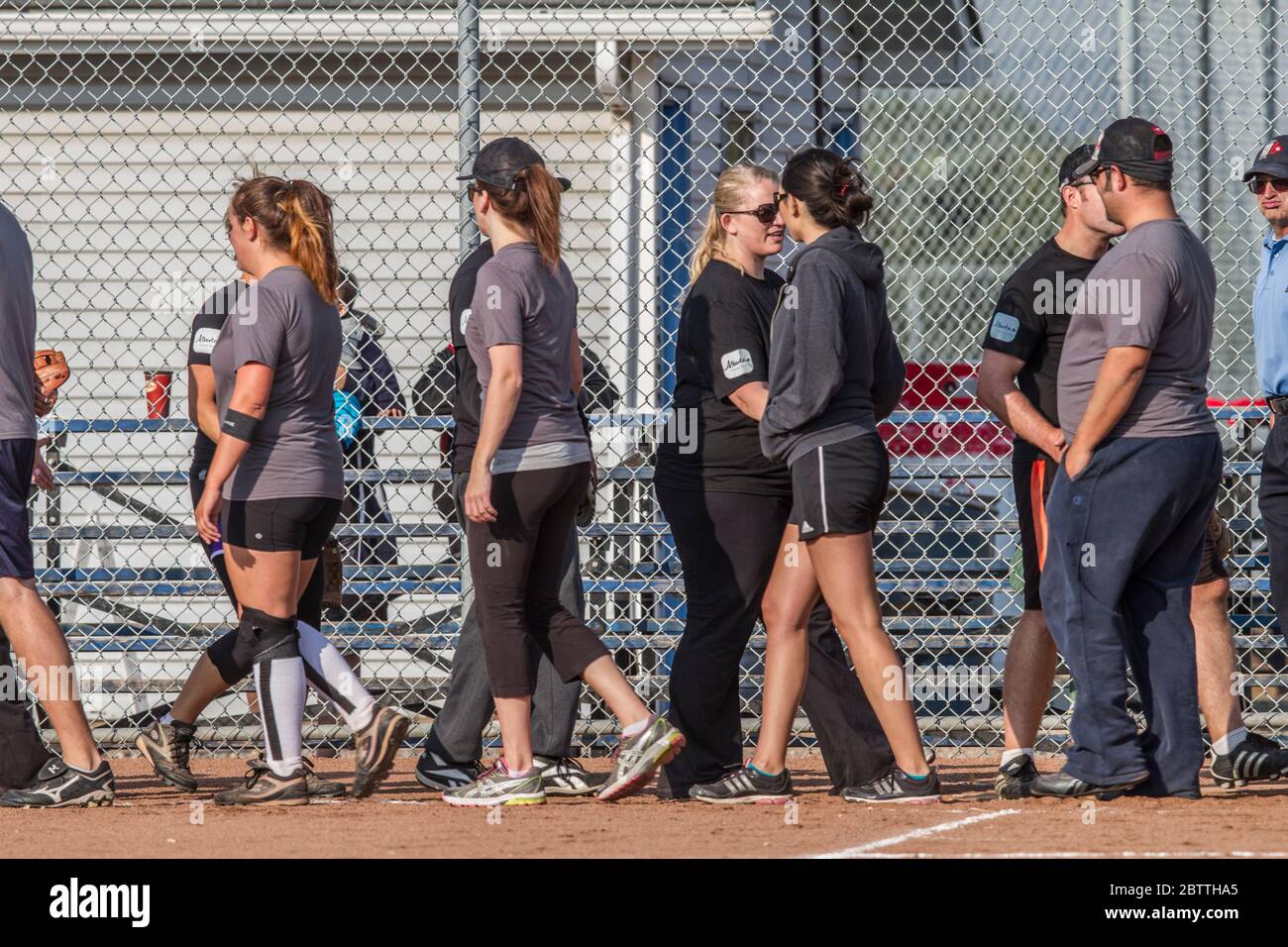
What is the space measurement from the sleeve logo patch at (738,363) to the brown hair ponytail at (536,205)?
621 millimetres

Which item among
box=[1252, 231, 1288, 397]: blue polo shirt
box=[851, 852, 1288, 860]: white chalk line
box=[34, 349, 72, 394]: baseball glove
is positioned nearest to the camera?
box=[851, 852, 1288, 860]: white chalk line

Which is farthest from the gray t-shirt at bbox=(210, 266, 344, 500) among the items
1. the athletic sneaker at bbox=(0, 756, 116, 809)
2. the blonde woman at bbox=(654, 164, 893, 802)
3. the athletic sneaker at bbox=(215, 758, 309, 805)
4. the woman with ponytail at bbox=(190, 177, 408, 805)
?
the blonde woman at bbox=(654, 164, 893, 802)

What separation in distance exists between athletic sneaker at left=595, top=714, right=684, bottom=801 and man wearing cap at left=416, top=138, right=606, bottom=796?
522 millimetres

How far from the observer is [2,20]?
8766 millimetres

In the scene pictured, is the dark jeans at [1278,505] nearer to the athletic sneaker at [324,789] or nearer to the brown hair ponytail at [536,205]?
the brown hair ponytail at [536,205]

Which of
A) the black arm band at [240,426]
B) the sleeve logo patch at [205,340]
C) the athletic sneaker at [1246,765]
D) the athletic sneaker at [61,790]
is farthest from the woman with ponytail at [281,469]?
the athletic sneaker at [1246,765]

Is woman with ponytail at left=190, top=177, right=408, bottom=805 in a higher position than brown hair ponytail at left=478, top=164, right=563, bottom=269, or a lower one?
lower

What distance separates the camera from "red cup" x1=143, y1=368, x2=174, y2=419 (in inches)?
293

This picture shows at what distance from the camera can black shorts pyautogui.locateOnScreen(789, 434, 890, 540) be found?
512 cm

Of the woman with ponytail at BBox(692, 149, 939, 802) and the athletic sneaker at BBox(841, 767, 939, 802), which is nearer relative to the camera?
the woman with ponytail at BBox(692, 149, 939, 802)

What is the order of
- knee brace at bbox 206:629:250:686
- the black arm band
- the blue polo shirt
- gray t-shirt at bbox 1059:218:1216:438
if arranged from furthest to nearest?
1. the blue polo shirt
2. knee brace at bbox 206:629:250:686
3. the black arm band
4. gray t-shirt at bbox 1059:218:1216:438

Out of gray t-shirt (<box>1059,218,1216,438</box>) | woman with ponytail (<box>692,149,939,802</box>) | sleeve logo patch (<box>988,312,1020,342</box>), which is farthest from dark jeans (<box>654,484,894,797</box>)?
gray t-shirt (<box>1059,218,1216,438</box>)

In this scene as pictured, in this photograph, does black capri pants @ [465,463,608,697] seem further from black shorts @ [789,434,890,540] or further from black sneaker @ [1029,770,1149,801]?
black sneaker @ [1029,770,1149,801]

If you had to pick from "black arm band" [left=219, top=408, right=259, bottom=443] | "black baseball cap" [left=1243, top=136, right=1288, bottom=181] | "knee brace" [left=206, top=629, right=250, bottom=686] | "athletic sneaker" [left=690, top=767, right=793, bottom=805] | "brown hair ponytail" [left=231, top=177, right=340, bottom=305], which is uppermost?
"black baseball cap" [left=1243, top=136, right=1288, bottom=181]
